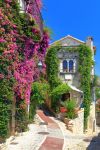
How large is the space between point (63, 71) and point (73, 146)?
1590 centimetres

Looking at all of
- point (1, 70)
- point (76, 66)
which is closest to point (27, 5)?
point (1, 70)

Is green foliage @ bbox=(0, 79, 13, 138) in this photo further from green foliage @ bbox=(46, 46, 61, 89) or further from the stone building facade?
the stone building facade

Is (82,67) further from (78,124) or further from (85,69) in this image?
(78,124)

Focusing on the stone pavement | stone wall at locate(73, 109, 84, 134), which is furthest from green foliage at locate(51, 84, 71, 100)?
the stone pavement

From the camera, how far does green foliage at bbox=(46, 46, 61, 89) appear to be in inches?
1276

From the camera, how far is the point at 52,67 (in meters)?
32.7

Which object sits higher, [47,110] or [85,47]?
[85,47]

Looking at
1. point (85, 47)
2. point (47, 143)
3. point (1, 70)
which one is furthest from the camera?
point (85, 47)

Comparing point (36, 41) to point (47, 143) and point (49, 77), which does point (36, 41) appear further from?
point (49, 77)

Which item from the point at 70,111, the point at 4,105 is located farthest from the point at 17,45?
the point at 70,111

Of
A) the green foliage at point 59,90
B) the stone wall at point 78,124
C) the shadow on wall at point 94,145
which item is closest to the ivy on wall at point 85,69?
the green foliage at point 59,90

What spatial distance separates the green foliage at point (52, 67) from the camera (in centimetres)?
3241

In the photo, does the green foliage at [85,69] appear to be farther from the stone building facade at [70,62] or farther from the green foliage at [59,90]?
the green foliage at [59,90]

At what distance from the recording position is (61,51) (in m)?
33.6
